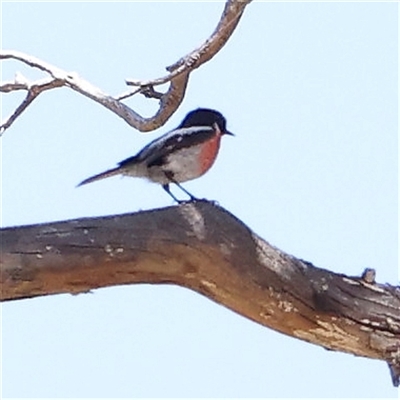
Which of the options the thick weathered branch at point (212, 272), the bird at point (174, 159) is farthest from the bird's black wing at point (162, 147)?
the thick weathered branch at point (212, 272)

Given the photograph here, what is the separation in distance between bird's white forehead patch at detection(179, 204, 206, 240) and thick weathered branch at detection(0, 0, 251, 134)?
1.07 ft

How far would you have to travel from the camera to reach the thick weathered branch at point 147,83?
2.36 metres

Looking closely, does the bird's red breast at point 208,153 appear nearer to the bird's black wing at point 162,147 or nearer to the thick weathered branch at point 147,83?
the bird's black wing at point 162,147

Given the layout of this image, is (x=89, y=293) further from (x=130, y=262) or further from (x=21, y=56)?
(x=21, y=56)

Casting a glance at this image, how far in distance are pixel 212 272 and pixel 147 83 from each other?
20.4 inches

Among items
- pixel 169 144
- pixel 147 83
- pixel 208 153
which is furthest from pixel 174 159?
pixel 147 83

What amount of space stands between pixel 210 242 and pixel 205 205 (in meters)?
0.12

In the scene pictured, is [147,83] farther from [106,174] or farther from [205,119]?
[205,119]

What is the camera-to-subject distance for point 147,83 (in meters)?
2.65

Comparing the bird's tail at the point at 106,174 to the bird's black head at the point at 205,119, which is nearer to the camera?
the bird's tail at the point at 106,174

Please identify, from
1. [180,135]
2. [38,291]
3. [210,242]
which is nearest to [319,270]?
[210,242]

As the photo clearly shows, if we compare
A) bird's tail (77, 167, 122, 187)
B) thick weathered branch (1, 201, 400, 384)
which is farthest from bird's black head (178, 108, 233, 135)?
thick weathered branch (1, 201, 400, 384)

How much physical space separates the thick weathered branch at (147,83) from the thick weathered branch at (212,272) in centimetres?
32

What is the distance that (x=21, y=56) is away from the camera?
3.41 meters
